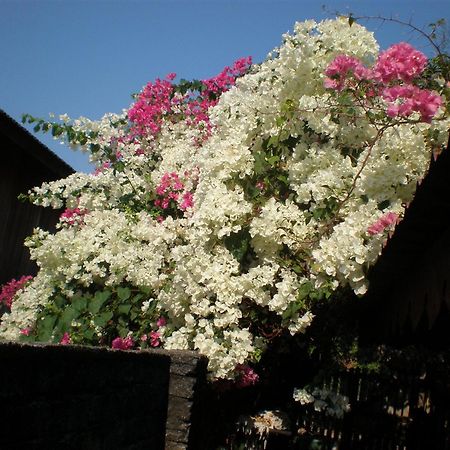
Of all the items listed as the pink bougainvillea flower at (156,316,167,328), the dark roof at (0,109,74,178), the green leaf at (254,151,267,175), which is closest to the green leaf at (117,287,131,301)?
the pink bougainvillea flower at (156,316,167,328)

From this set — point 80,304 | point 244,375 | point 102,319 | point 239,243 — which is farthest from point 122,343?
point 239,243

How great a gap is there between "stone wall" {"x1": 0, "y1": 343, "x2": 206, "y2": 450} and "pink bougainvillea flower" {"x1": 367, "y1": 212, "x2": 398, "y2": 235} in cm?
152

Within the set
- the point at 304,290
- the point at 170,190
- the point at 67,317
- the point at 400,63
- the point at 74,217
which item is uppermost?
the point at 400,63

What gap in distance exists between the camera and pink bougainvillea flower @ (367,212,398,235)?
3.32 meters

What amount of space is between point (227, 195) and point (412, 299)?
7.99 ft

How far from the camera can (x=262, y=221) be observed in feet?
14.7

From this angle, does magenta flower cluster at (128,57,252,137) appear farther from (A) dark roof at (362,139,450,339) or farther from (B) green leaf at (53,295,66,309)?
(A) dark roof at (362,139,450,339)

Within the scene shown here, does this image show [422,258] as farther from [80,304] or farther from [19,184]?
[19,184]

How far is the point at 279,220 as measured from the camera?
4.46 m

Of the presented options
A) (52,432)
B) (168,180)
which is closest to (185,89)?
(168,180)

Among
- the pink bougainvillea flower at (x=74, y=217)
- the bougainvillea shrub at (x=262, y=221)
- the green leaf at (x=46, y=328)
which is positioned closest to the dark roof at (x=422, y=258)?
the bougainvillea shrub at (x=262, y=221)

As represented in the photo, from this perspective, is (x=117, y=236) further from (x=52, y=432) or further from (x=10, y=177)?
(x=10, y=177)

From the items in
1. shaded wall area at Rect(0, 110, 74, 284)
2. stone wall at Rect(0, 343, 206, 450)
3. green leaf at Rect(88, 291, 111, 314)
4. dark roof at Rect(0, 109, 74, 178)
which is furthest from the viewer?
shaded wall area at Rect(0, 110, 74, 284)

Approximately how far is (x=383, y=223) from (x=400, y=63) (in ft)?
3.79
